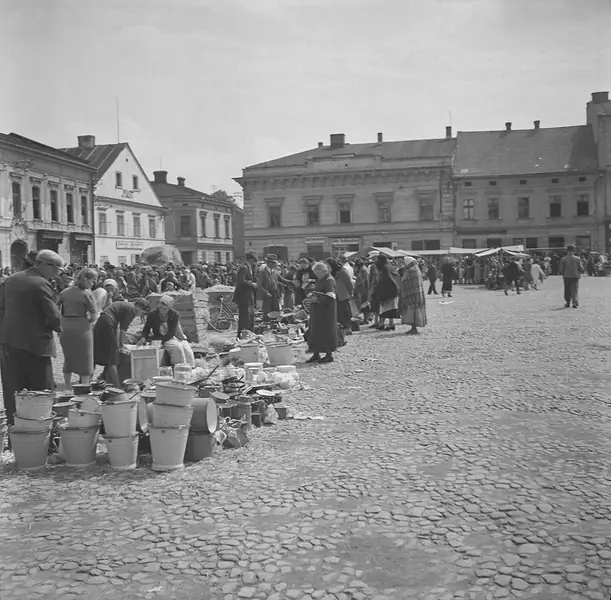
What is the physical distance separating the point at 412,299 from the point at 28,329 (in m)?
10.9

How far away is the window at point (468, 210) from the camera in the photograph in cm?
5667

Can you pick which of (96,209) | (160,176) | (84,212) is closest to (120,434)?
(84,212)

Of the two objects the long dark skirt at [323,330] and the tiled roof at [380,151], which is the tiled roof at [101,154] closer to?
the tiled roof at [380,151]

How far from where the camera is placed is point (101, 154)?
161 ft

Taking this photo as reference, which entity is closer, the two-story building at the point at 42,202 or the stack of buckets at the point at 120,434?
the stack of buckets at the point at 120,434

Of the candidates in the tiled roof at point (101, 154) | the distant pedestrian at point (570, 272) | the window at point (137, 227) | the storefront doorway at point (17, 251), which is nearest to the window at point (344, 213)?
the window at point (137, 227)

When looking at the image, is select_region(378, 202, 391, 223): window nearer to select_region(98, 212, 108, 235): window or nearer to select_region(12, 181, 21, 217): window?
select_region(98, 212, 108, 235): window

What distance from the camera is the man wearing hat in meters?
17.2

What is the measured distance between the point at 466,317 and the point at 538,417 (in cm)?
1299

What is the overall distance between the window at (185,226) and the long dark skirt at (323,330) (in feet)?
162

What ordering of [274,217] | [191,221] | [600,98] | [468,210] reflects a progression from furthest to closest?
[191,221] < [600,98] < [274,217] < [468,210]

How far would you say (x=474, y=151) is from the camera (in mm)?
59781

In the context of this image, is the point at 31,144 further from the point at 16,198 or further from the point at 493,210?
the point at 493,210

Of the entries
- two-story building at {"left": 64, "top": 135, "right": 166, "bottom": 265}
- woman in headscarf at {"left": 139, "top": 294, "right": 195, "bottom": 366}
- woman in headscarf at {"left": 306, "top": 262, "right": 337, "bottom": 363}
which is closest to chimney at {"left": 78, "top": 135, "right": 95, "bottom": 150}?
two-story building at {"left": 64, "top": 135, "right": 166, "bottom": 265}
